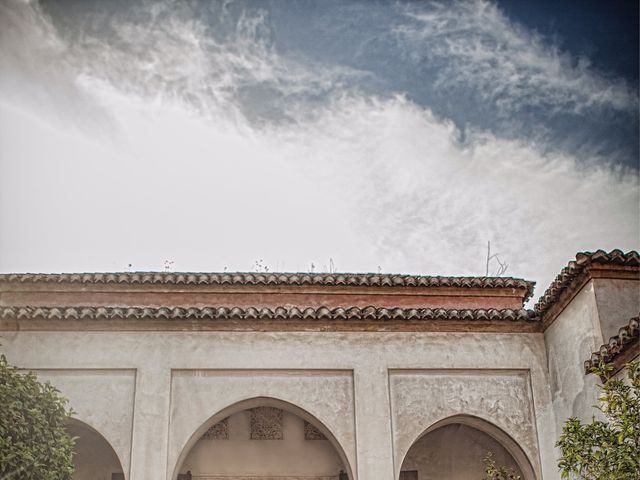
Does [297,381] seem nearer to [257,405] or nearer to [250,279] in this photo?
[257,405]

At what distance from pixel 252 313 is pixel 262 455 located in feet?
9.18

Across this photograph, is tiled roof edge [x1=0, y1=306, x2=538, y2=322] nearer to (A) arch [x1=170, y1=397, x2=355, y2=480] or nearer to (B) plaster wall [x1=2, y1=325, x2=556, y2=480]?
(B) plaster wall [x1=2, y1=325, x2=556, y2=480]

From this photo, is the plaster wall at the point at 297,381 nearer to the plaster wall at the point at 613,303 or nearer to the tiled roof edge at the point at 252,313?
the tiled roof edge at the point at 252,313

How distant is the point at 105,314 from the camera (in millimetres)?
11547

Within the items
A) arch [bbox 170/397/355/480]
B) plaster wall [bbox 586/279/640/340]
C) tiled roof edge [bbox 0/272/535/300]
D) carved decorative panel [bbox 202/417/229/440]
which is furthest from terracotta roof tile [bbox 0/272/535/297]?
plaster wall [bbox 586/279/640/340]

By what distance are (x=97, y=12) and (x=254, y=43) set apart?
7.46ft

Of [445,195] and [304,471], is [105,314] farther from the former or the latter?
[445,195]

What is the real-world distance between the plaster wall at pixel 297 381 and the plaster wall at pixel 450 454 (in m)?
1.71

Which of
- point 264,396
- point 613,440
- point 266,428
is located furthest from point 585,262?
point 266,428

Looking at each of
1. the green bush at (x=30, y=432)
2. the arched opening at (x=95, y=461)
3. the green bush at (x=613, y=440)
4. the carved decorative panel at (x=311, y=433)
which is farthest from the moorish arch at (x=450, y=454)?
the green bush at (x=30, y=432)

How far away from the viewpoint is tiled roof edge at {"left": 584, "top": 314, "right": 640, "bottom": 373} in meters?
9.45

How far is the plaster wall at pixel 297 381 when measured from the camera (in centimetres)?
1134

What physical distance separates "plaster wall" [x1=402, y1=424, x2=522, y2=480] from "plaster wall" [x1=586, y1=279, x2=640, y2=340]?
3.32 metres

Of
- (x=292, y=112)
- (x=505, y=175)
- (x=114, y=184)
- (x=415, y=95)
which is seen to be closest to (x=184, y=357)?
(x=114, y=184)
